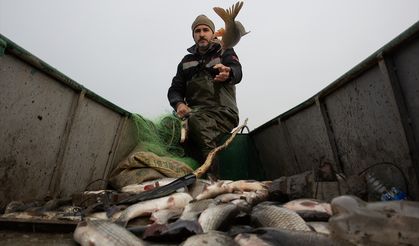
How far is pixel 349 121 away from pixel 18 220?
11.7 feet

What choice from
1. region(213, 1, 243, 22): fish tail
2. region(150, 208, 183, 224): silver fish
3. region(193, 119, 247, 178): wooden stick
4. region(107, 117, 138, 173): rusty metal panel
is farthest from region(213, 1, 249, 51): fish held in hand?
region(150, 208, 183, 224): silver fish

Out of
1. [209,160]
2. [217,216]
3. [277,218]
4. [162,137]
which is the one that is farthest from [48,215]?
[162,137]

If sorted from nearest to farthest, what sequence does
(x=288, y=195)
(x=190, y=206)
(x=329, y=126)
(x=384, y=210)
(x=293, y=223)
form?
(x=384, y=210), (x=293, y=223), (x=190, y=206), (x=288, y=195), (x=329, y=126)

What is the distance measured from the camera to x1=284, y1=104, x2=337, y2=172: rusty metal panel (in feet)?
14.1

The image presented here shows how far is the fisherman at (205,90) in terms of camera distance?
5816 mm

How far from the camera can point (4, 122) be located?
11.0 ft

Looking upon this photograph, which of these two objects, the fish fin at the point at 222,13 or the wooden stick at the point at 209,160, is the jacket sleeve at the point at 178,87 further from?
the wooden stick at the point at 209,160

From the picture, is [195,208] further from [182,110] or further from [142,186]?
[182,110]

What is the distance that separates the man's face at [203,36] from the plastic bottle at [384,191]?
4.30 meters

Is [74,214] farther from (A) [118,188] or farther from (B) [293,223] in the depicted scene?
(B) [293,223]

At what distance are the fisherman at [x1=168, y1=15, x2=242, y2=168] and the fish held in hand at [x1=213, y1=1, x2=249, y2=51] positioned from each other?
147 mm

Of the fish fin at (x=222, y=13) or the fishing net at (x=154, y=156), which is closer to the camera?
the fishing net at (x=154, y=156)

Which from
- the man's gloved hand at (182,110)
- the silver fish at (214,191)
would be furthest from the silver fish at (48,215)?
the man's gloved hand at (182,110)

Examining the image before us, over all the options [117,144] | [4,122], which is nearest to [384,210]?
[4,122]
